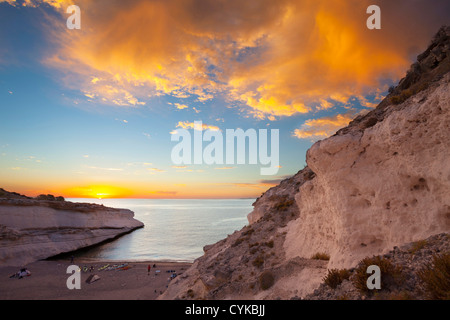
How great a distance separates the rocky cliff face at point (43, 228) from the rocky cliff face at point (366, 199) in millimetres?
39867

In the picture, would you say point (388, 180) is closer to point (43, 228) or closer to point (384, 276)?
point (384, 276)

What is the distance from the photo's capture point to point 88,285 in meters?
26.8

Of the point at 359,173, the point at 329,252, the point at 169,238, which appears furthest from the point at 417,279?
the point at 169,238

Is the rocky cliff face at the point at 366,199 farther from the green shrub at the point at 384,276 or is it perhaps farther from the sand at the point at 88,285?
the sand at the point at 88,285

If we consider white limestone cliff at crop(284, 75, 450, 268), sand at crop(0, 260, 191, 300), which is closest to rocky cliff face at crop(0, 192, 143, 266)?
sand at crop(0, 260, 191, 300)

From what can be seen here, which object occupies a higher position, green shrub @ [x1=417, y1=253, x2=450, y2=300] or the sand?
green shrub @ [x1=417, y1=253, x2=450, y2=300]

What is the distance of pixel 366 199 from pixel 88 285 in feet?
107

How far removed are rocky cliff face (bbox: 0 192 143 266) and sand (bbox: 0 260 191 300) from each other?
479 cm

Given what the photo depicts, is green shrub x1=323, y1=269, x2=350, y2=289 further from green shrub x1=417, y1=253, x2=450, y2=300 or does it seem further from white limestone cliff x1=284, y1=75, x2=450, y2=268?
white limestone cliff x1=284, y1=75, x2=450, y2=268

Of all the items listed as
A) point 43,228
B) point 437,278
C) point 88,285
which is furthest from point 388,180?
point 43,228

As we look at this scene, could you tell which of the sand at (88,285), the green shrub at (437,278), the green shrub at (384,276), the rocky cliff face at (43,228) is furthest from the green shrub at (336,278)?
the rocky cliff face at (43,228)

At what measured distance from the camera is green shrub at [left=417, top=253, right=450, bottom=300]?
4.41 metres
